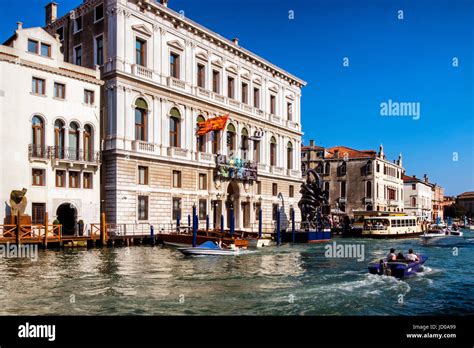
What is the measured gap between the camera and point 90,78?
2538 cm

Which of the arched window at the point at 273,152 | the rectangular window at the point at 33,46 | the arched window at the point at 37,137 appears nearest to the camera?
the arched window at the point at 37,137

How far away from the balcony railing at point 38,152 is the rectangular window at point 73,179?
1.76 metres

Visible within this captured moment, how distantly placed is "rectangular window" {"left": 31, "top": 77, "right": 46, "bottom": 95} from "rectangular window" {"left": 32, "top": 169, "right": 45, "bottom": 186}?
373 centimetres

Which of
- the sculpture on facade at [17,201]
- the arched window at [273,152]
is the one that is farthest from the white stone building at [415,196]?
the sculpture on facade at [17,201]

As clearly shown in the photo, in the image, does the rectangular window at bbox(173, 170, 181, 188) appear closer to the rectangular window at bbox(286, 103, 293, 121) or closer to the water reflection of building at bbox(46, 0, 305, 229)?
the water reflection of building at bbox(46, 0, 305, 229)

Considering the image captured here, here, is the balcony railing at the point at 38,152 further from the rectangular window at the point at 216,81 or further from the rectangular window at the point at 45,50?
the rectangular window at the point at 216,81

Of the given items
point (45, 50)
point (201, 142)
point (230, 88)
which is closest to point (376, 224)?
point (230, 88)

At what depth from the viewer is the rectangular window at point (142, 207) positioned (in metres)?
27.0

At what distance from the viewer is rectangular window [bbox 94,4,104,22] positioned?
27.5m

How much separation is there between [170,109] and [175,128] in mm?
1306
